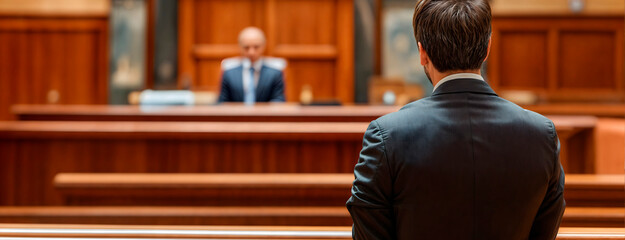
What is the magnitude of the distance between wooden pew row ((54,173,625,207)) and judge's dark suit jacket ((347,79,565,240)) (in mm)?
1261

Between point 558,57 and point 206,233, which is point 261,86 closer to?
point 206,233

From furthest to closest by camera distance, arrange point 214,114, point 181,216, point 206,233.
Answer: point 214,114 → point 181,216 → point 206,233

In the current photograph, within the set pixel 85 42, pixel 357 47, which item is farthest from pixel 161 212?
pixel 85 42

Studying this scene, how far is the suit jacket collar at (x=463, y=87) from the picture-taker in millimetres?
1038

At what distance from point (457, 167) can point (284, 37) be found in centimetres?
518

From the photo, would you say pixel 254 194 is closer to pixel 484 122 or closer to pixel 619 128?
pixel 484 122

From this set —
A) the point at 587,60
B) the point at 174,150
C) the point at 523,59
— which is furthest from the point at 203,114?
the point at 587,60

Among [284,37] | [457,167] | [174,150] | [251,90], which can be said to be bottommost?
[174,150]

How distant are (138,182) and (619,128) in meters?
2.16

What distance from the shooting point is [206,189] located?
2.33 metres

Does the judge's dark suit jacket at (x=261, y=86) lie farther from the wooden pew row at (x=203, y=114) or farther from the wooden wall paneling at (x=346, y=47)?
the wooden wall paneling at (x=346, y=47)

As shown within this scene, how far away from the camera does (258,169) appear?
251 centimetres

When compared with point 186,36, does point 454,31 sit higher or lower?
lower

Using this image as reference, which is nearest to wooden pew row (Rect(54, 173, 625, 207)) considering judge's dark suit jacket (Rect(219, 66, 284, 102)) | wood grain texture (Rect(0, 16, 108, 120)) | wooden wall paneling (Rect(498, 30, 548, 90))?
judge's dark suit jacket (Rect(219, 66, 284, 102))
